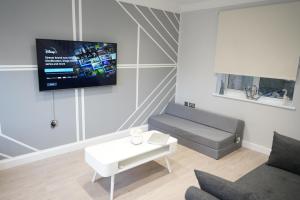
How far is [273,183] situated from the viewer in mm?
2178

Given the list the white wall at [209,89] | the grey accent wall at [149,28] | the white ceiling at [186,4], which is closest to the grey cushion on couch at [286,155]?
the white wall at [209,89]

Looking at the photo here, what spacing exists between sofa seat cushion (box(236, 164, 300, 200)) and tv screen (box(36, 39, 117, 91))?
247 cm

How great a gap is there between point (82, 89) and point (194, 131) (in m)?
1.95

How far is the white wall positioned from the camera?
3.44 metres

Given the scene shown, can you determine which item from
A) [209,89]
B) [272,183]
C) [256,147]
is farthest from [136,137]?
[256,147]

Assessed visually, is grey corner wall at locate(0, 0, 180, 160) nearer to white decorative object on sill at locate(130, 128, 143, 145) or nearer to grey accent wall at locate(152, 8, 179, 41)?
grey accent wall at locate(152, 8, 179, 41)

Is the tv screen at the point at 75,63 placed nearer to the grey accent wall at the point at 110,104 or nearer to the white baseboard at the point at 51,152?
the grey accent wall at the point at 110,104

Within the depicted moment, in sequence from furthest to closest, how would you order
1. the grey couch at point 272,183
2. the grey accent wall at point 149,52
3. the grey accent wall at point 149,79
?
1. the grey accent wall at point 149,79
2. the grey accent wall at point 149,52
3. the grey couch at point 272,183

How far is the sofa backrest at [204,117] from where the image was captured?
372 centimetres

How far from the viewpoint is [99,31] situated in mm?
3451

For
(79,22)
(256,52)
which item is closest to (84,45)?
(79,22)

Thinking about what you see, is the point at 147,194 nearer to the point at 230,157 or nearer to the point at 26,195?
the point at 26,195

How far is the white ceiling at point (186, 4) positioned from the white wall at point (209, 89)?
0.35ft

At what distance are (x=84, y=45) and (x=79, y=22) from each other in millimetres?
331
